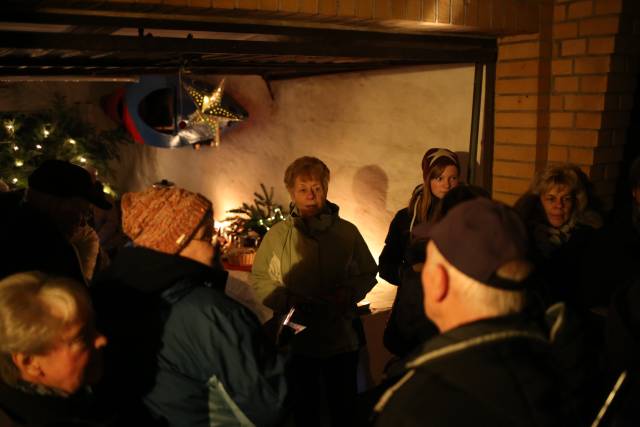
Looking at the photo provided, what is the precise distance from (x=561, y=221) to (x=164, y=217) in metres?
2.49

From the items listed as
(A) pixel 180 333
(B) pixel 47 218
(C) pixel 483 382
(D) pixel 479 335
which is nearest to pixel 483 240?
(D) pixel 479 335

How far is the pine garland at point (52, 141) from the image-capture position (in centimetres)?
836

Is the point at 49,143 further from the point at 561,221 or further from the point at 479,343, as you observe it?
the point at 479,343

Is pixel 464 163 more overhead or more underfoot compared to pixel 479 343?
more overhead

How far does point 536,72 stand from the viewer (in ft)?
13.1

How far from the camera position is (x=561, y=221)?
3459 mm

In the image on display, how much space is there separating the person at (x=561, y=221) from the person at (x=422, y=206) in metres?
0.49

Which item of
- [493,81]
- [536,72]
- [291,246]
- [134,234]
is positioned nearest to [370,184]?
[493,81]

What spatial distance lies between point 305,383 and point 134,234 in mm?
1627

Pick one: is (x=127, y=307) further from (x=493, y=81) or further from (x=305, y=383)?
(x=493, y=81)

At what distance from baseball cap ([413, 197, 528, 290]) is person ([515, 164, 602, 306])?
1.87m

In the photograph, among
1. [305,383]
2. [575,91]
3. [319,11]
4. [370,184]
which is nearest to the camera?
[319,11]

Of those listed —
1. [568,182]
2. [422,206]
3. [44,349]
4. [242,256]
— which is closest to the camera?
[44,349]

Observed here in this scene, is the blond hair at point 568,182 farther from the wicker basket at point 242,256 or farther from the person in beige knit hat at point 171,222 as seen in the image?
the wicker basket at point 242,256
